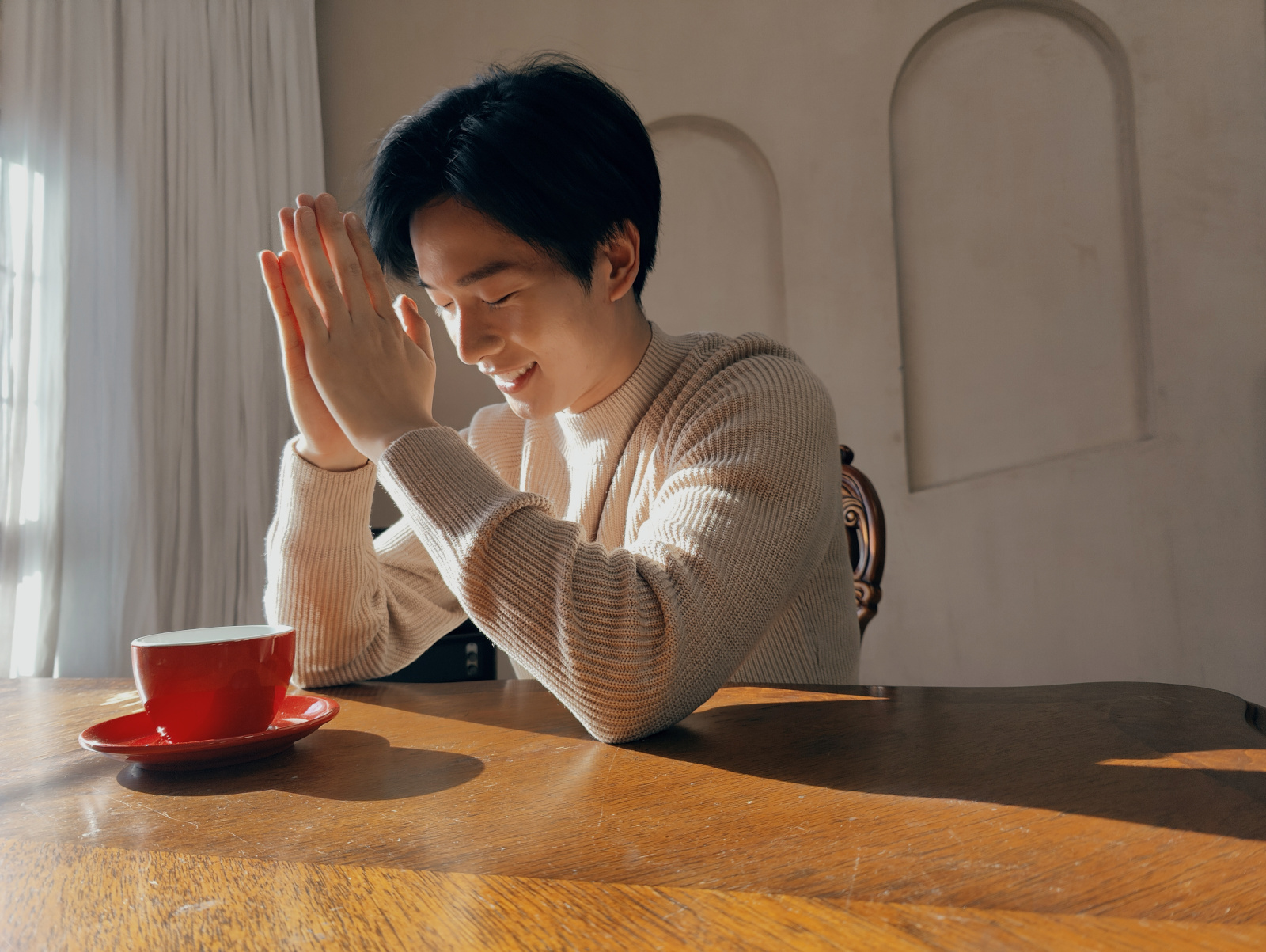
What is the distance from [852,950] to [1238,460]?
2.49m

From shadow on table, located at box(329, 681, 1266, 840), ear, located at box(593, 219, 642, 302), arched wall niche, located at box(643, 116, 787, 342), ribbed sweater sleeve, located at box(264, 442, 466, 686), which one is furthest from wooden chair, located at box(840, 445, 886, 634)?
arched wall niche, located at box(643, 116, 787, 342)

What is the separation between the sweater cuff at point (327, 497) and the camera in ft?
3.01

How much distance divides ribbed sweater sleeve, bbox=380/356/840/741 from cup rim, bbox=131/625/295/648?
0.43 ft

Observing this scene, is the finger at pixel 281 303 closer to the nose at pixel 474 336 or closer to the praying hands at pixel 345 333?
the praying hands at pixel 345 333

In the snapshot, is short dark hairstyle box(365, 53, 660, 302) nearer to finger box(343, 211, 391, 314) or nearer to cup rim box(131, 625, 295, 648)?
finger box(343, 211, 391, 314)

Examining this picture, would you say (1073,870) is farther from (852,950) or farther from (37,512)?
(37,512)

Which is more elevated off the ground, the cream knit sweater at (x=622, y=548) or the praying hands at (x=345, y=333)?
the praying hands at (x=345, y=333)

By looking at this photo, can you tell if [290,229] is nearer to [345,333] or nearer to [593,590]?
[345,333]

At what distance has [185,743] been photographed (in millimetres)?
562

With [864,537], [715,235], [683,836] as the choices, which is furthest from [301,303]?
[715,235]

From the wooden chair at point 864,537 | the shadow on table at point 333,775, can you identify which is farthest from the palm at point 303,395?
the wooden chair at point 864,537

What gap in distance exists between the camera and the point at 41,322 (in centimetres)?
205

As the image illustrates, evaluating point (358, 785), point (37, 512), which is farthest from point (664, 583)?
point (37, 512)

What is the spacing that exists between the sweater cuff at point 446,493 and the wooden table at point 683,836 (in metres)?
0.14
